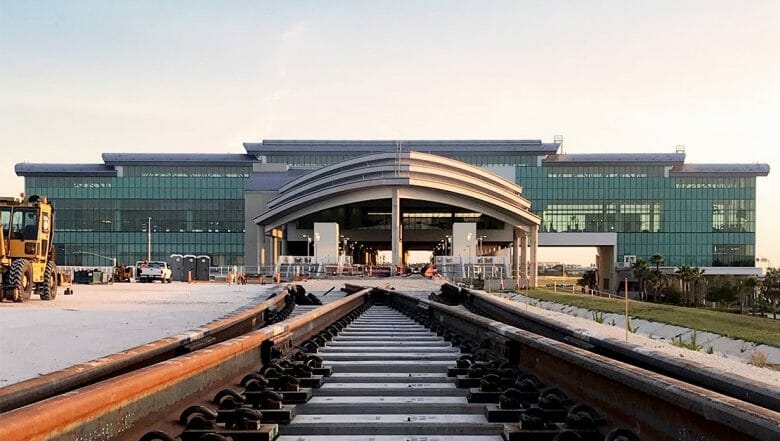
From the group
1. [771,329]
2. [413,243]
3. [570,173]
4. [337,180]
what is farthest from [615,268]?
[771,329]

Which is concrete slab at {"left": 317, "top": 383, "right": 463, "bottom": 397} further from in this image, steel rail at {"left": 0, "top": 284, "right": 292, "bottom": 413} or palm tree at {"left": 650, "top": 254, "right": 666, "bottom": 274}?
palm tree at {"left": 650, "top": 254, "right": 666, "bottom": 274}

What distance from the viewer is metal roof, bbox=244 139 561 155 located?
100 meters

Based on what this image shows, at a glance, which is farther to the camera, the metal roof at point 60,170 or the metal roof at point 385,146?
the metal roof at point 385,146

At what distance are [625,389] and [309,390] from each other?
2.68 m

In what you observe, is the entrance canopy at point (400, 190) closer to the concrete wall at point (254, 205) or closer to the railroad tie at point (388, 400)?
the concrete wall at point (254, 205)

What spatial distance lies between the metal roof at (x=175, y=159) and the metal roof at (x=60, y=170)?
1.80 metres

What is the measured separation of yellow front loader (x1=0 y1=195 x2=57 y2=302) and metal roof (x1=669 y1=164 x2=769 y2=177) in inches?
3529

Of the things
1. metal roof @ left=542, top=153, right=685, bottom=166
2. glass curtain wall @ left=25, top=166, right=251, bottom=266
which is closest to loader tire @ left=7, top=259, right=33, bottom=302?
glass curtain wall @ left=25, top=166, right=251, bottom=266

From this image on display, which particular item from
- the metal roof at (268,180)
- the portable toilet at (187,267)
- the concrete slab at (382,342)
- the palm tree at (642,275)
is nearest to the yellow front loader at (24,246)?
the concrete slab at (382,342)

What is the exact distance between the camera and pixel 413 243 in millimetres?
96688

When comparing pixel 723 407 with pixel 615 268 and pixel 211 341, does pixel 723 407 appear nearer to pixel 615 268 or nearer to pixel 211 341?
pixel 211 341

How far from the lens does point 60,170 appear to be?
325 ft

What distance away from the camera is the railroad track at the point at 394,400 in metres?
3.08

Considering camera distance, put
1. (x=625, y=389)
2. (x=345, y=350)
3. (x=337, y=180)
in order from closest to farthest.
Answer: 1. (x=625, y=389)
2. (x=345, y=350)
3. (x=337, y=180)
